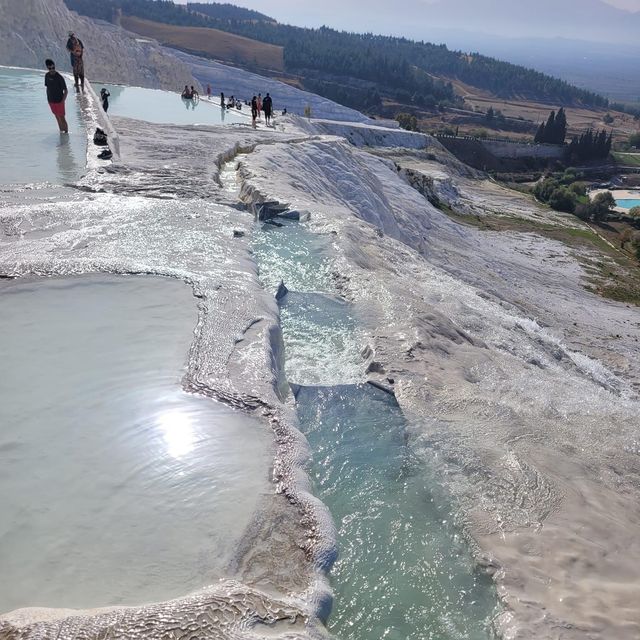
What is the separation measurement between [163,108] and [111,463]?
19.3 meters

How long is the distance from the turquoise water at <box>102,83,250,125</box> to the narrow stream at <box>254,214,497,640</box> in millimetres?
14448

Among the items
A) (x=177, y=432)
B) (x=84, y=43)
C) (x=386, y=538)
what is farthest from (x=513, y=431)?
(x=84, y=43)

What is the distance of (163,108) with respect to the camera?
20.9 metres

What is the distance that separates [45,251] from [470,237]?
18.0m

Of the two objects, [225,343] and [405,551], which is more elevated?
[225,343]

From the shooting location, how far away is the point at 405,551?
13.0ft

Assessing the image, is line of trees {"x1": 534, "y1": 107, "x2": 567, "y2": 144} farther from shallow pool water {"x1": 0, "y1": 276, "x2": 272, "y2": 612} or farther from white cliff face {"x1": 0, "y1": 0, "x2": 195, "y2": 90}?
shallow pool water {"x1": 0, "y1": 276, "x2": 272, "y2": 612}

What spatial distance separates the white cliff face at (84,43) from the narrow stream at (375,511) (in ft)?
108

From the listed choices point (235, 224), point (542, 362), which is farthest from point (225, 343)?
point (542, 362)

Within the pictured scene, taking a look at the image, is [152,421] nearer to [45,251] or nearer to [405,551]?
[405,551]

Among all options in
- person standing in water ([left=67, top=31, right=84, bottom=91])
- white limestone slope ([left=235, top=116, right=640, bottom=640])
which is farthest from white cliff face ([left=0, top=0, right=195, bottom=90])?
white limestone slope ([left=235, top=116, right=640, bottom=640])

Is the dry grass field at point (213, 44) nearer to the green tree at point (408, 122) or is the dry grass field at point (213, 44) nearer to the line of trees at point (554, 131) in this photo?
the green tree at point (408, 122)

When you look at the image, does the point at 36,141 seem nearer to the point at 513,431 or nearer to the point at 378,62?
the point at 513,431

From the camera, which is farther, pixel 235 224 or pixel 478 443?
pixel 235 224
